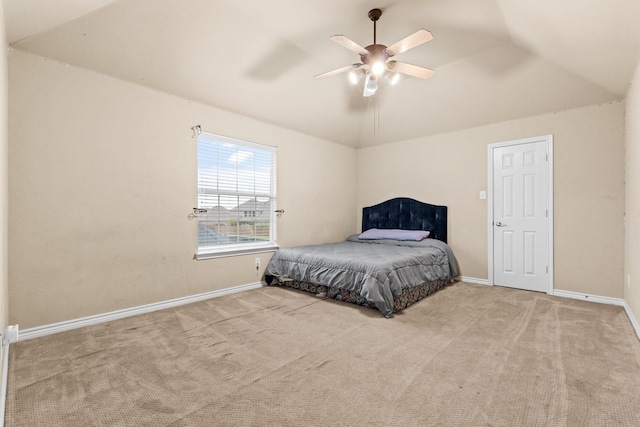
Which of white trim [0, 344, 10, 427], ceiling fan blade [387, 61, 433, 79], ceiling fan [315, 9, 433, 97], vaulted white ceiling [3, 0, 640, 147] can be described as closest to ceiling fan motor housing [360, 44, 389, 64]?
ceiling fan [315, 9, 433, 97]

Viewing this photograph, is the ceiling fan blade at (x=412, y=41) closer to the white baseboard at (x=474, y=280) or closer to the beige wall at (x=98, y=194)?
the beige wall at (x=98, y=194)

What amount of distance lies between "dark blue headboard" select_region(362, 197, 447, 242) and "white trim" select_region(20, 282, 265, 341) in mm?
2621

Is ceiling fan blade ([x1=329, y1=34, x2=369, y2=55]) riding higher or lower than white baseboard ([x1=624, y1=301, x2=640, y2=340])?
higher

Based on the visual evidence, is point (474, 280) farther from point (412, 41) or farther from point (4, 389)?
point (4, 389)

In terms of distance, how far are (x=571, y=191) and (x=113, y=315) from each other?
16.7ft

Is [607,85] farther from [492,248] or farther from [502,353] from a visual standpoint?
[502,353]

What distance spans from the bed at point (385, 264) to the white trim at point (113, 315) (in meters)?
0.81

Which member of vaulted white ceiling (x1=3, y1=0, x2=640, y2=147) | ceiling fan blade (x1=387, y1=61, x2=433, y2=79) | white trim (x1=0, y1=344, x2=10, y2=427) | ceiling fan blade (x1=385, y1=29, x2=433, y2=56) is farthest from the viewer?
ceiling fan blade (x1=387, y1=61, x2=433, y2=79)

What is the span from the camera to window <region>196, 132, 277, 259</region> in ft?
11.9

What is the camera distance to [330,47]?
328cm

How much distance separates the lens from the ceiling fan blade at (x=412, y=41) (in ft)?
7.39

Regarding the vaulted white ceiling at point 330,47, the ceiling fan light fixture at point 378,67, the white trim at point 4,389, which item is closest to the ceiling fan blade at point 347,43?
the ceiling fan light fixture at point 378,67

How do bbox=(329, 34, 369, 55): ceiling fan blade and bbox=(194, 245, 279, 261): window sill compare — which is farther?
Result: bbox=(194, 245, 279, 261): window sill

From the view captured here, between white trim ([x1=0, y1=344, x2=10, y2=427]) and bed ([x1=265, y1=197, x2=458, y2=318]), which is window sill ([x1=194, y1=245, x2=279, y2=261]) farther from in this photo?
white trim ([x1=0, y1=344, x2=10, y2=427])
